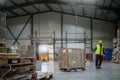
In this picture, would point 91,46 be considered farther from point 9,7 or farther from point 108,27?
point 9,7

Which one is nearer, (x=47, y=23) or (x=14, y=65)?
(x=14, y=65)

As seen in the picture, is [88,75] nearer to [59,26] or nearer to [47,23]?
[59,26]

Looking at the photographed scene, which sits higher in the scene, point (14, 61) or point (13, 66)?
point (14, 61)

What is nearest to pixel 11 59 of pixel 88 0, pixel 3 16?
pixel 3 16

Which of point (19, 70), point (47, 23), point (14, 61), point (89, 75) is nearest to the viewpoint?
point (14, 61)

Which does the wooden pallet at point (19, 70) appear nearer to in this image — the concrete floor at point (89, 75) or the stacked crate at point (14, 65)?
the stacked crate at point (14, 65)

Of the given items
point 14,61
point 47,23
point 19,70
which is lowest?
point 19,70

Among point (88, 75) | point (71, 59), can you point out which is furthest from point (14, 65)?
point (71, 59)

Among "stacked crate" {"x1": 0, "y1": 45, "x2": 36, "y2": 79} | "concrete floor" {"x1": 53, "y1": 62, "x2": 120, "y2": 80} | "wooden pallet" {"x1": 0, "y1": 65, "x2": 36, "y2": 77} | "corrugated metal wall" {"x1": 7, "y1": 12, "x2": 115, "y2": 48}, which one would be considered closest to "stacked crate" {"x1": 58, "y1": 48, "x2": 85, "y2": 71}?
"concrete floor" {"x1": 53, "y1": 62, "x2": 120, "y2": 80}

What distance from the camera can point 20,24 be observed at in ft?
96.0

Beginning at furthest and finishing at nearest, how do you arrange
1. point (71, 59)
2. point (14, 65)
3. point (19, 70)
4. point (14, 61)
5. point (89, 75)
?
point (71, 59)
point (89, 75)
point (19, 70)
point (14, 65)
point (14, 61)

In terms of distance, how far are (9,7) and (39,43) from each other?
7.59m

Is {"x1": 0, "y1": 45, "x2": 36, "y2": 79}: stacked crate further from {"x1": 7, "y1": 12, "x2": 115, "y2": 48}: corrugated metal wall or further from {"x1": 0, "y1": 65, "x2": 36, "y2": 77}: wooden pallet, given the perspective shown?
{"x1": 7, "y1": 12, "x2": 115, "y2": 48}: corrugated metal wall

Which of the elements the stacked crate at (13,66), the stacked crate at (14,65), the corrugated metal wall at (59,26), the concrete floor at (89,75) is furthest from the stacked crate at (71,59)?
the corrugated metal wall at (59,26)
